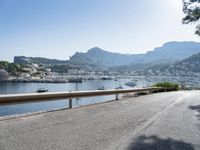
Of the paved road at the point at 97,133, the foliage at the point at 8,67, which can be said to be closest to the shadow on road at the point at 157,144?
the paved road at the point at 97,133

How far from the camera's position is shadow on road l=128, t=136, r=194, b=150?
6.00m

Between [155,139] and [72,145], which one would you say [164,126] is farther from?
[72,145]

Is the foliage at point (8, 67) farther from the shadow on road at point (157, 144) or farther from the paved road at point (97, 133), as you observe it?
the shadow on road at point (157, 144)

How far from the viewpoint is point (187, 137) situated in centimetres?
718

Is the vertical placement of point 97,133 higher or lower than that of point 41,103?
higher

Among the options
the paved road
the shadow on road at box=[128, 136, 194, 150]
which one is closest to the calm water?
the paved road

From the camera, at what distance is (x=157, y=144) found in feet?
20.7

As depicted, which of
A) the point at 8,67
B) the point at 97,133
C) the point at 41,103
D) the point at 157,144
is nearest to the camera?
the point at 157,144

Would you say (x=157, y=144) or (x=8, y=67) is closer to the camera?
(x=157, y=144)

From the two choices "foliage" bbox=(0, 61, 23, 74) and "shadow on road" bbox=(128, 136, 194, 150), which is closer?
"shadow on road" bbox=(128, 136, 194, 150)

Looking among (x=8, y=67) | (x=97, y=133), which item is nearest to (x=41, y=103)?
(x=97, y=133)

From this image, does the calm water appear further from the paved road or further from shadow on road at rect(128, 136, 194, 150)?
shadow on road at rect(128, 136, 194, 150)

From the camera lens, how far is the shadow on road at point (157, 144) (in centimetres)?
600

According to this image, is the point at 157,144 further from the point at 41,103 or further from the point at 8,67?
the point at 8,67
